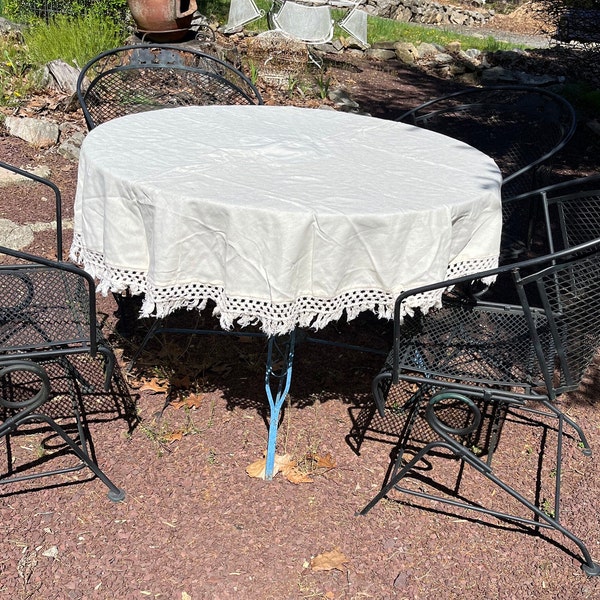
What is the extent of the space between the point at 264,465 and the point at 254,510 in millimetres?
246

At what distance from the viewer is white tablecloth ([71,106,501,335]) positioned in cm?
226

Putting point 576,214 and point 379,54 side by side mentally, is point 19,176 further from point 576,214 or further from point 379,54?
point 379,54

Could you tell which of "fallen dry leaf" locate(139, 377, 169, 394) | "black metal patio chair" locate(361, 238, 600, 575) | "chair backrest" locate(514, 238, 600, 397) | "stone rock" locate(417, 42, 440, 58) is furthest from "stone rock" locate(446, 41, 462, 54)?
"chair backrest" locate(514, 238, 600, 397)

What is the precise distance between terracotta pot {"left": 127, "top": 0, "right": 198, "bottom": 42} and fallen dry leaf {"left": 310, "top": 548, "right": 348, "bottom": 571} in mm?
5890

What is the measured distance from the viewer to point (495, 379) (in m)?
2.52

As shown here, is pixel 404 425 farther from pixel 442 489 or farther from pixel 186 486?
pixel 186 486

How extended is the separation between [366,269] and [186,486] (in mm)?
1120

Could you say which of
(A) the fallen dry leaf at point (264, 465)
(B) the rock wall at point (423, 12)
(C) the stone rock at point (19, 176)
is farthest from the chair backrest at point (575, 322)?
(B) the rock wall at point (423, 12)

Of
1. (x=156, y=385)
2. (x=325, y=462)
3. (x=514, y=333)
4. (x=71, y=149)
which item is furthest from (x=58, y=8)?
(x=514, y=333)

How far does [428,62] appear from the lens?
1130 cm

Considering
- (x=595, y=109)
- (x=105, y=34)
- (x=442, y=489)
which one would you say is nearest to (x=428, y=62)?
(x=595, y=109)

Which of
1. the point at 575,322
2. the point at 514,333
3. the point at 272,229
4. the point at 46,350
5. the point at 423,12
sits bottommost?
the point at 423,12

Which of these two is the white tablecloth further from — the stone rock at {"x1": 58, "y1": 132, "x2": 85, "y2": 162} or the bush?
the bush

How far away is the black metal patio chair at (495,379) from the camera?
2.33 meters
